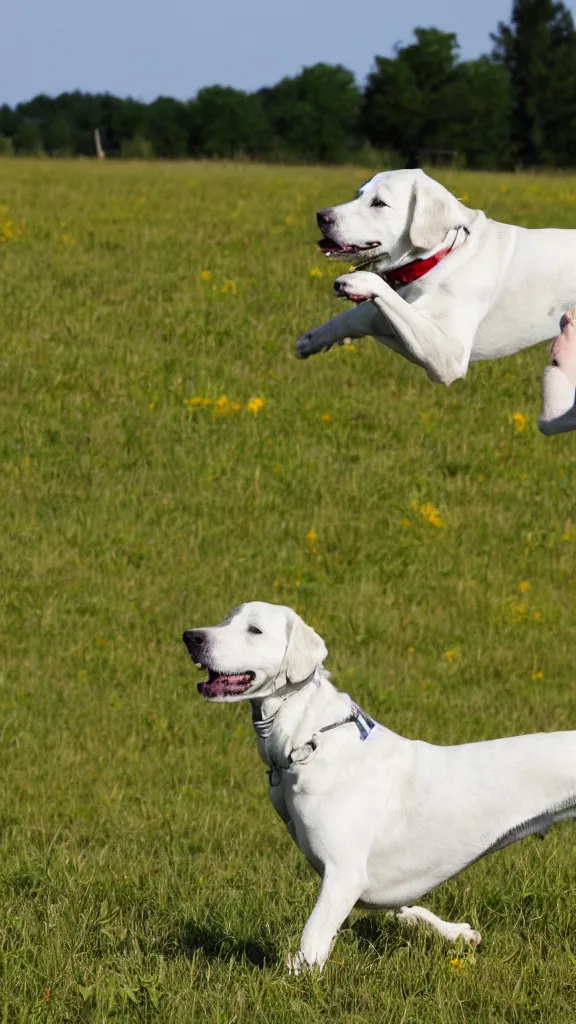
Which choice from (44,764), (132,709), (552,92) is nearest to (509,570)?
(132,709)

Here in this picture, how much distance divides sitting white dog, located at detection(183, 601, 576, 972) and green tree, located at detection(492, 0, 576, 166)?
6952 cm

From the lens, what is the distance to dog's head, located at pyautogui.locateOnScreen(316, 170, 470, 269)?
4.68 meters

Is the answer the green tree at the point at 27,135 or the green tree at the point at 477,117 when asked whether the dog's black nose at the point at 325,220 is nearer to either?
the green tree at the point at 477,117

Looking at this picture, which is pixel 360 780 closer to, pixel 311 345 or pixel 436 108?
pixel 311 345

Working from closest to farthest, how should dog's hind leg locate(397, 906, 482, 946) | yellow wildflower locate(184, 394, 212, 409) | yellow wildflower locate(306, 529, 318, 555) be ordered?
1. dog's hind leg locate(397, 906, 482, 946)
2. yellow wildflower locate(306, 529, 318, 555)
3. yellow wildflower locate(184, 394, 212, 409)

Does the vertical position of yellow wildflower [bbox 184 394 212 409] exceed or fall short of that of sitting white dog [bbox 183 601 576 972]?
it falls short

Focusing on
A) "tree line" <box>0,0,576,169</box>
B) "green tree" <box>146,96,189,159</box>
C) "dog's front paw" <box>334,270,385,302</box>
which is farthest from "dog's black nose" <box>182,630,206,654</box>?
"green tree" <box>146,96,189,159</box>

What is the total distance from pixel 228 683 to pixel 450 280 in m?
1.64

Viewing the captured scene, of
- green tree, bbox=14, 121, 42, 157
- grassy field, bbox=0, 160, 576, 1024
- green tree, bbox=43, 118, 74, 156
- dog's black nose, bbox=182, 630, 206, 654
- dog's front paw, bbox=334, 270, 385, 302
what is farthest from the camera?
green tree, bbox=43, 118, 74, 156

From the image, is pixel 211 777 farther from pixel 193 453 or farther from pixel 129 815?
pixel 193 453

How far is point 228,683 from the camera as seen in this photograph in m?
4.90

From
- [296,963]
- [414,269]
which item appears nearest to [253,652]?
[296,963]

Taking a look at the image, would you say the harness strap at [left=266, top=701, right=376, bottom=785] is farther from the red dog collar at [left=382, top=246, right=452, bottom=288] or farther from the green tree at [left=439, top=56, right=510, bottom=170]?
the green tree at [left=439, top=56, right=510, bottom=170]

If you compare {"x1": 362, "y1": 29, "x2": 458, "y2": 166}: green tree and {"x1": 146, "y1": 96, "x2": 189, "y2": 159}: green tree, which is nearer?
{"x1": 362, "y1": 29, "x2": 458, "y2": 166}: green tree
